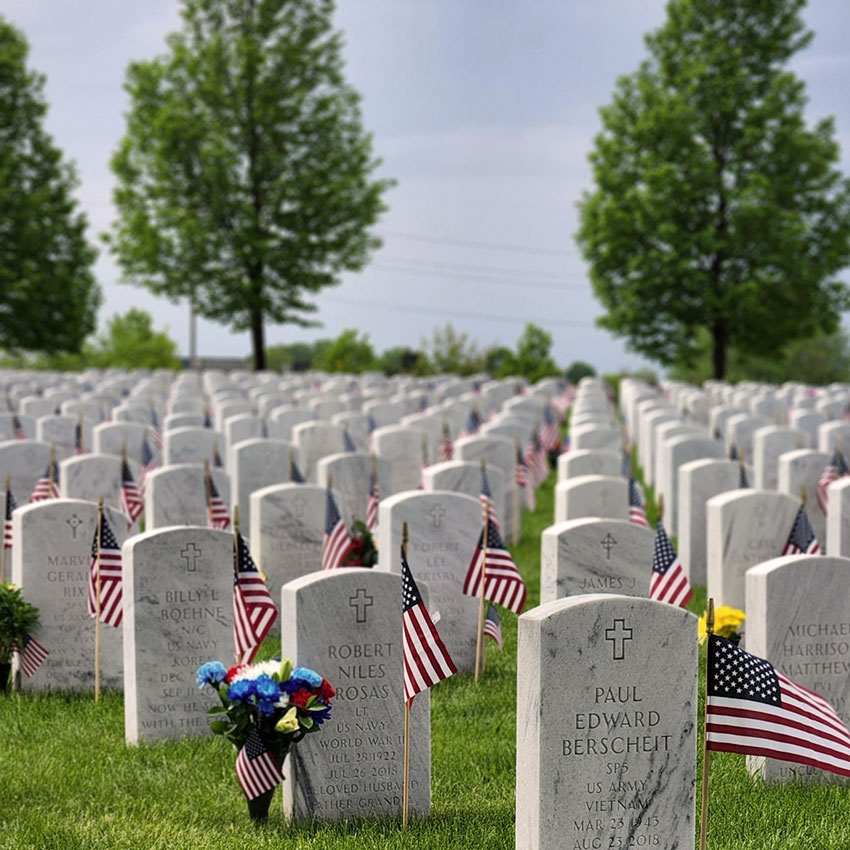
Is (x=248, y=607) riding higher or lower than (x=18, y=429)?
lower

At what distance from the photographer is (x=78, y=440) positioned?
1919 centimetres

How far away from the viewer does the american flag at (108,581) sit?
28.7 ft

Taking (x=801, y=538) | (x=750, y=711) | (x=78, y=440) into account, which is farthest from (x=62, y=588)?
(x=78, y=440)

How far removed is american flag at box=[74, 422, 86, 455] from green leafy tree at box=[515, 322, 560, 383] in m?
28.6

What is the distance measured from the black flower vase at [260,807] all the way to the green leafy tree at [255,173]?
125 feet

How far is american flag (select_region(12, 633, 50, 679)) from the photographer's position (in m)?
9.11

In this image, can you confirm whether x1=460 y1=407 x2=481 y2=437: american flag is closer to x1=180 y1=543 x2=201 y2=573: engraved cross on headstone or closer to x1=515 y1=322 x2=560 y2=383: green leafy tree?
x1=180 y1=543 x2=201 y2=573: engraved cross on headstone

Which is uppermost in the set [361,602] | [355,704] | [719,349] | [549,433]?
[719,349]

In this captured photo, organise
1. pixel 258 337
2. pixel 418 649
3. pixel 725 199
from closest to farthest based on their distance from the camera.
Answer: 1. pixel 418 649
2. pixel 725 199
3. pixel 258 337

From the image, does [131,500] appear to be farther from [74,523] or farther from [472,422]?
[472,422]

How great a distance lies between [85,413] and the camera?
881 inches

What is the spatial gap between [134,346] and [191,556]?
7565 centimetres

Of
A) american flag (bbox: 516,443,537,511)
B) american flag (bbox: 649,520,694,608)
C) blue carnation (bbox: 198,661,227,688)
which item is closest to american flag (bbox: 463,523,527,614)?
american flag (bbox: 649,520,694,608)

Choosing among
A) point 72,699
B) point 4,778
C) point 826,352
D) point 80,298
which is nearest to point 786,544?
point 72,699
